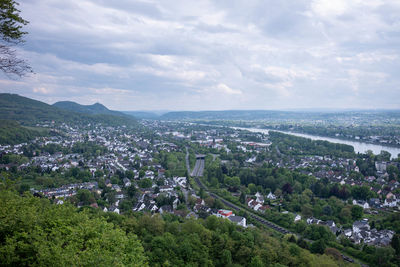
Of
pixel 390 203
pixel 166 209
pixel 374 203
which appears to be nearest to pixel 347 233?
pixel 374 203

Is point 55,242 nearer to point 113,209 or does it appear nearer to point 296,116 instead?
point 113,209

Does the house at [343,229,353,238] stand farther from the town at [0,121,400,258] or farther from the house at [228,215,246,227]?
the house at [228,215,246,227]

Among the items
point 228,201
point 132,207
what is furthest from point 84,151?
point 228,201

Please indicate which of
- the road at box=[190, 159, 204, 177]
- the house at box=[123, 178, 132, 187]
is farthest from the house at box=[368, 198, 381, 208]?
the house at box=[123, 178, 132, 187]

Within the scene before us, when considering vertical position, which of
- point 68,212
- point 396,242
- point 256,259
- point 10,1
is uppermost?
point 10,1

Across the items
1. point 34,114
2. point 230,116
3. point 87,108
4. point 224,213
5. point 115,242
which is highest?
point 87,108

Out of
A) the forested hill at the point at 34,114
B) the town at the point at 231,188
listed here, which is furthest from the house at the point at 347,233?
the forested hill at the point at 34,114

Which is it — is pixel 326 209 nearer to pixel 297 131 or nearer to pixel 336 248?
pixel 336 248
